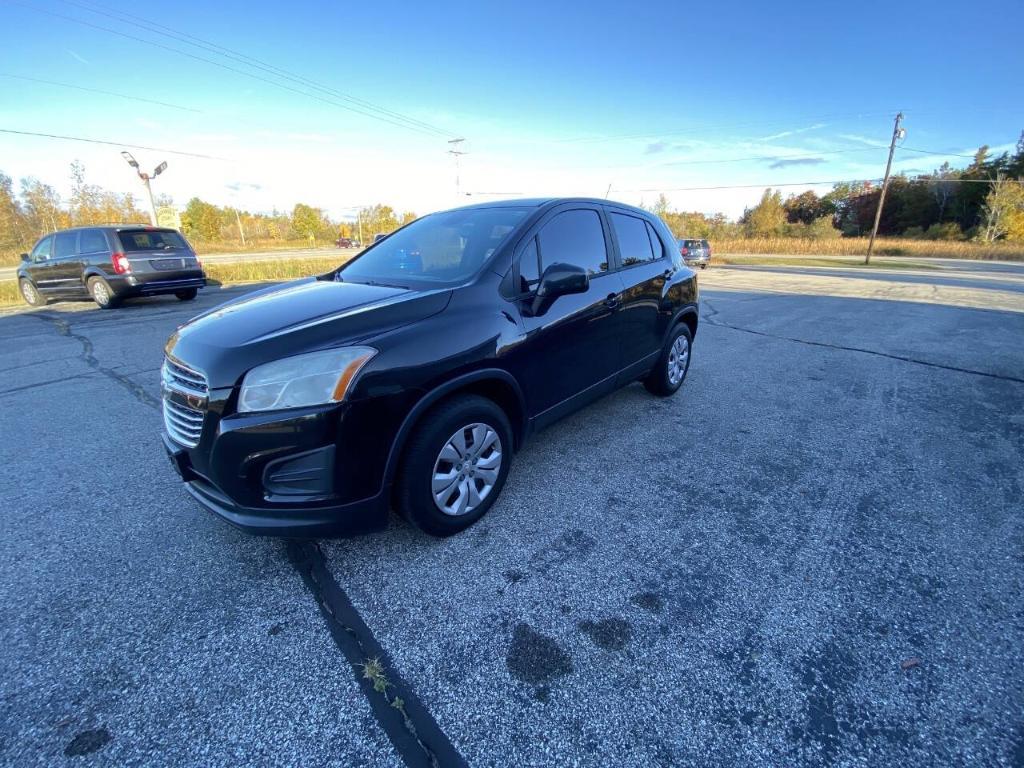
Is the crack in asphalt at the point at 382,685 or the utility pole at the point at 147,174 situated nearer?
the crack in asphalt at the point at 382,685

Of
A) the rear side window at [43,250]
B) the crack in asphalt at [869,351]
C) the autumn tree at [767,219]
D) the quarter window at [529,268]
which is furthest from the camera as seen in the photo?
the autumn tree at [767,219]

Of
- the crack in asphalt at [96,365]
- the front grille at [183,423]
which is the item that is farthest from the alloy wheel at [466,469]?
the crack in asphalt at [96,365]

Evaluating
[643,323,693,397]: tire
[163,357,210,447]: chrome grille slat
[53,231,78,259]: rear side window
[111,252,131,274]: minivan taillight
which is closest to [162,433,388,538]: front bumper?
[163,357,210,447]: chrome grille slat

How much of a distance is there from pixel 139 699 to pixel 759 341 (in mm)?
7991

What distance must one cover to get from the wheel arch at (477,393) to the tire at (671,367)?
6.78 ft

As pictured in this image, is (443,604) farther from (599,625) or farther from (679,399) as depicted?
(679,399)

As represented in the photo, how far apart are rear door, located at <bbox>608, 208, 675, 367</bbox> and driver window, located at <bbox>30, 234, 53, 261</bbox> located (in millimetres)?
12811

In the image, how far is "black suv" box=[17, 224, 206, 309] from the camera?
30.7 feet

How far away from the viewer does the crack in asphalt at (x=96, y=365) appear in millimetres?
4655

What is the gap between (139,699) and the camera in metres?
1.69

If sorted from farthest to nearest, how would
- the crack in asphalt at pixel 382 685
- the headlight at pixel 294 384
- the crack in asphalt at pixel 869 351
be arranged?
the crack in asphalt at pixel 869 351, the headlight at pixel 294 384, the crack in asphalt at pixel 382 685

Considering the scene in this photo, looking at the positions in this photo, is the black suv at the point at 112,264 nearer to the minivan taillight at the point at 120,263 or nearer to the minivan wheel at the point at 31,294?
the minivan taillight at the point at 120,263

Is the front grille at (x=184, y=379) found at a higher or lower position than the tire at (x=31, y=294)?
higher

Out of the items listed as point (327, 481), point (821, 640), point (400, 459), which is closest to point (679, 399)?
point (821, 640)
